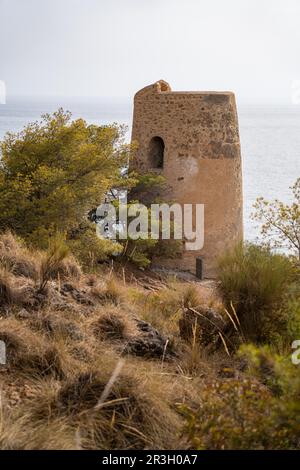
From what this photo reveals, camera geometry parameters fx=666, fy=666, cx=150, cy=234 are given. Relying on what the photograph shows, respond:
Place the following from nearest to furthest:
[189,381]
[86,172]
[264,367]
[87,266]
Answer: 1. [189,381]
2. [264,367]
3. [87,266]
4. [86,172]

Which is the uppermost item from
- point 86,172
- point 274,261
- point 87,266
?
point 86,172

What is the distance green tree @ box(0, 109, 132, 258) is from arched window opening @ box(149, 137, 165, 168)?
8.87 ft

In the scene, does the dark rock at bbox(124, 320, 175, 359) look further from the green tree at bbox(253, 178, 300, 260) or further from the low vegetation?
the green tree at bbox(253, 178, 300, 260)

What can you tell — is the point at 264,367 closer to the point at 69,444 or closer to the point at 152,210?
the point at 69,444

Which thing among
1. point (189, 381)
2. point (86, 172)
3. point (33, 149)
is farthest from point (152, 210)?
point (189, 381)

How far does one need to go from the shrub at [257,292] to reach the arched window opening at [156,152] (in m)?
9.20

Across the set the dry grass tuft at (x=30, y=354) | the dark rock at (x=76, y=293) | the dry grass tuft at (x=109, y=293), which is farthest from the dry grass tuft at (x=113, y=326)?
the dry grass tuft at (x=30, y=354)

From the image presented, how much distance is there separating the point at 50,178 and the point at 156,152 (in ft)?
18.1

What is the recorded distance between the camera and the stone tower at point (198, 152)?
1583 cm

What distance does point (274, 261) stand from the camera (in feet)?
25.4

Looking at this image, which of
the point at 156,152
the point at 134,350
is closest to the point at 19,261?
the point at 134,350

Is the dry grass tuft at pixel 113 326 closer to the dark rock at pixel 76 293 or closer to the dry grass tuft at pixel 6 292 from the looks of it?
the dark rock at pixel 76 293

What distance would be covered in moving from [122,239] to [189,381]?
10.2m

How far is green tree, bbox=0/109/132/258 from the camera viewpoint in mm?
11508
